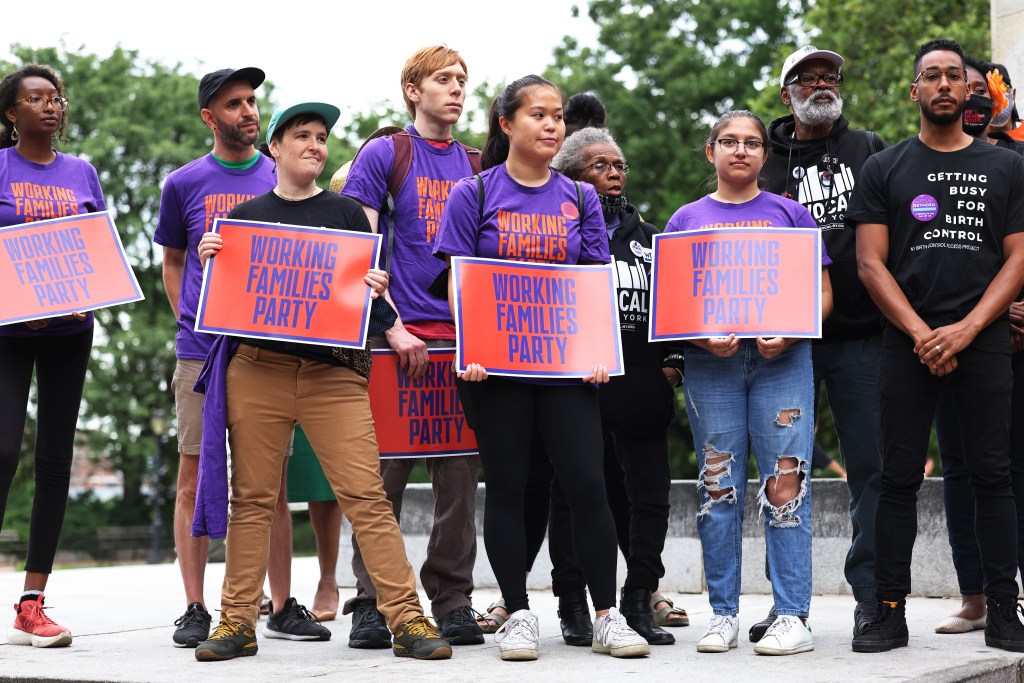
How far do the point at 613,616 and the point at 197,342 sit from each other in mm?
2244

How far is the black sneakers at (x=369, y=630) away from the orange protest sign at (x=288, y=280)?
3.90 feet

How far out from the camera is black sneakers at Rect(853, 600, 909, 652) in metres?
4.81

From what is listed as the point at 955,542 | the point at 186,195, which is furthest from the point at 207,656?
the point at 955,542

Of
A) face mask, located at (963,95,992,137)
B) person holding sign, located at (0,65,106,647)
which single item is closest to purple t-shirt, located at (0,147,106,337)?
person holding sign, located at (0,65,106,647)

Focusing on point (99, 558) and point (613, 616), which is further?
point (99, 558)

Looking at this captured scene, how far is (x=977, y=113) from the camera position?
559 centimetres

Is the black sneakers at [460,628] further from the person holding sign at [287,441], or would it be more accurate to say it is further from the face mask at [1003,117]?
the face mask at [1003,117]

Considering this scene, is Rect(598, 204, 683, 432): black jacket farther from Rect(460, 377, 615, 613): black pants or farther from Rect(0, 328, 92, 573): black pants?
Rect(0, 328, 92, 573): black pants

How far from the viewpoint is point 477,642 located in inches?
208

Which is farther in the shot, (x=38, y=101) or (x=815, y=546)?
(x=815, y=546)

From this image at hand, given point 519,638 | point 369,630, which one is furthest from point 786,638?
point 369,630

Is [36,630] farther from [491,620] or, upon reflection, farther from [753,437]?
[753,437]

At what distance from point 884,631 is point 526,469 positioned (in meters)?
1.50

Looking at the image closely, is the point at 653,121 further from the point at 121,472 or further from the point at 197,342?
the point at 197,342
